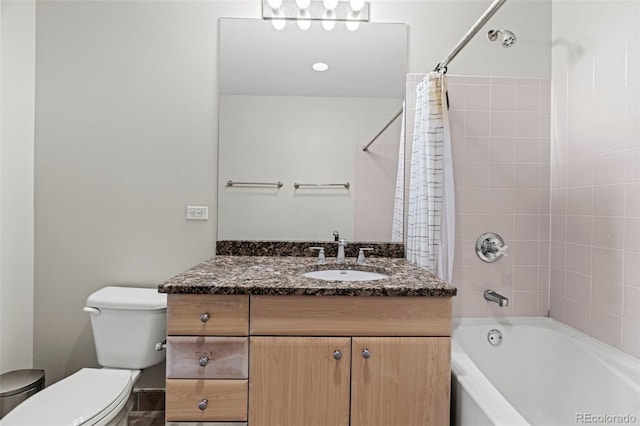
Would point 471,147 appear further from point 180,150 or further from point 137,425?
point 137,425

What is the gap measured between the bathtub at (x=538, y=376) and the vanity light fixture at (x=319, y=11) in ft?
5.76

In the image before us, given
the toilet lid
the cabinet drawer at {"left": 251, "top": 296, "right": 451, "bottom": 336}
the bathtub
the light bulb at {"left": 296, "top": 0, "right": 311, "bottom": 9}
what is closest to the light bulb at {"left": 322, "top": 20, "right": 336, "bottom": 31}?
the light bulb at {"left": 296, "top": 0, "right": 311, "bottom": 9}

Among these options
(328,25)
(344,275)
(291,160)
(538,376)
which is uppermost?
(328,25)

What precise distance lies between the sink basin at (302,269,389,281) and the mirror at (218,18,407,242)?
0.25 m

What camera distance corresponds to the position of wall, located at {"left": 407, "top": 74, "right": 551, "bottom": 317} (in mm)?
1898

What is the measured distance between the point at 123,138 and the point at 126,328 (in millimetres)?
1005

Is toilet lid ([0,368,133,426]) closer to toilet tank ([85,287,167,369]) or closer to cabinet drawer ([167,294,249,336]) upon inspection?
toilet tank ([85,287,167,369])

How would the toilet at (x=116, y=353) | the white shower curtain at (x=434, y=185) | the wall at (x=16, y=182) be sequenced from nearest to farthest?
the toilet at (x=116, y=353)
the white shower curtain at (x=434, y=185)
the wall at (x=16, y=182)

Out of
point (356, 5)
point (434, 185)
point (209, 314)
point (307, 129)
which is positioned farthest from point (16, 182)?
point (434, 185)

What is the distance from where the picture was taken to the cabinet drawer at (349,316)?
1.22 m

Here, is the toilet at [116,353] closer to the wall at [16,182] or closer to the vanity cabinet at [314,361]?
the vanity cabinet at [314,361]

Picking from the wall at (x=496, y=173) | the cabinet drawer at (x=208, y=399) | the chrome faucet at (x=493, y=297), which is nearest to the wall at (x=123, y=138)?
the wall at (x=496, y=173)

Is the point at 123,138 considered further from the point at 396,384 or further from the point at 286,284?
the point at 396,384

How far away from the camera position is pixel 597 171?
159 centimetres
